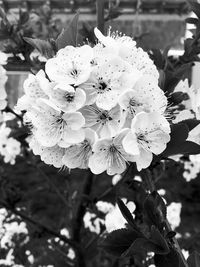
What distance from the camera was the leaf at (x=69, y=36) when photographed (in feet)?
3.26

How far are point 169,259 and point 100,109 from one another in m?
0.34

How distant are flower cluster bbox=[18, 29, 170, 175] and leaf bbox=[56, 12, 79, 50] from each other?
125 millimetres

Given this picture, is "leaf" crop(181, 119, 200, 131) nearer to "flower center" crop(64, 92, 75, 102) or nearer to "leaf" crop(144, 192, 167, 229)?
"leaf" crop(144, 192, 167, 229)

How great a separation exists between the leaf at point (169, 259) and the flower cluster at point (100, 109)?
0.20 metres

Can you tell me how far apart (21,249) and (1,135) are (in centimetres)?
51

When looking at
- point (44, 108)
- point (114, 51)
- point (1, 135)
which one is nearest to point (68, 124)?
point (44, 108)

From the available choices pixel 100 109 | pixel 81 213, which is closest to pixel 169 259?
pixel 100 109

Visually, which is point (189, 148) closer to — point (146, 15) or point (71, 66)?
point (71, 66)

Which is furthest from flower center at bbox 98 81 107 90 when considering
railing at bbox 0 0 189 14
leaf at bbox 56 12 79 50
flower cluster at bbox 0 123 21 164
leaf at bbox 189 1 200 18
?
railing at bbox 0 0 189 14

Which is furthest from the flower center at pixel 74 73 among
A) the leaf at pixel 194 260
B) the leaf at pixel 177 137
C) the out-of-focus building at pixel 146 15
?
the out-of-focus building at pixel 146 15

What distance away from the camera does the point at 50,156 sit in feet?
2.86

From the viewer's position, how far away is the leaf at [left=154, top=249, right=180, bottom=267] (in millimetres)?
877

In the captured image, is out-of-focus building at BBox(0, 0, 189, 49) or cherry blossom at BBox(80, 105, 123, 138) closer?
cherry blossom at BBox(80, 105, 123, 138)

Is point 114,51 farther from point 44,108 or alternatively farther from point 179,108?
point 179,108
